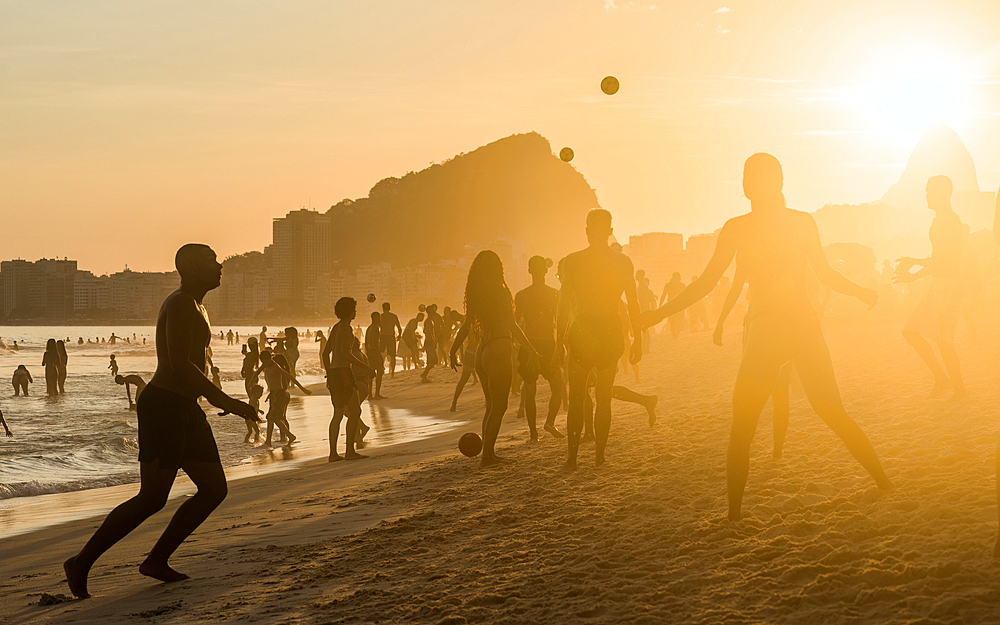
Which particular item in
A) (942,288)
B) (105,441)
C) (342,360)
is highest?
(942,288)

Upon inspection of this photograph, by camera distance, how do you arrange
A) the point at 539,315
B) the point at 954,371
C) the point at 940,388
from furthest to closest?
the point at 539,315 → the point at 940,388 → the point at 954,371

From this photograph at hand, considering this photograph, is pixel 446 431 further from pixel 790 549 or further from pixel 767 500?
pixel 790 549

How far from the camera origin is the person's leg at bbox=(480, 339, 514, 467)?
749 centimetres

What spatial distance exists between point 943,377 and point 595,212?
4.32m

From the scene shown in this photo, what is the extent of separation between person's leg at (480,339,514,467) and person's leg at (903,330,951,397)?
405 centimetres

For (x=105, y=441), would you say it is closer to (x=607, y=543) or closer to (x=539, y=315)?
(x=539, y=315)

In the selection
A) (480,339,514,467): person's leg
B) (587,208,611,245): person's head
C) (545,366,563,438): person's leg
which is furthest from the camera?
(545,366,563,438): person's leg

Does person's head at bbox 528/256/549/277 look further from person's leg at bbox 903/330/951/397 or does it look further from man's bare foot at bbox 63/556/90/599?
man's bare foot at bbox 63/556/90/599

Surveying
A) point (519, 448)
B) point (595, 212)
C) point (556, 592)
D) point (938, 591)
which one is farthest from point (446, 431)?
point (938, 591)

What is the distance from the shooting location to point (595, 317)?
254 inches

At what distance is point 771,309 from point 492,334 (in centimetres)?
342

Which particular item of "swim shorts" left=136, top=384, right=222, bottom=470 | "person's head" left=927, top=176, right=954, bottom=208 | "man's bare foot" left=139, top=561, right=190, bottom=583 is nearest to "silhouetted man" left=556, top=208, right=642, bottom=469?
"swim shorts" left=136, top=384, right=222, bottom=470

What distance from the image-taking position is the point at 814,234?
477cm

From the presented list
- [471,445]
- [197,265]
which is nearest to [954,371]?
[471,445]
